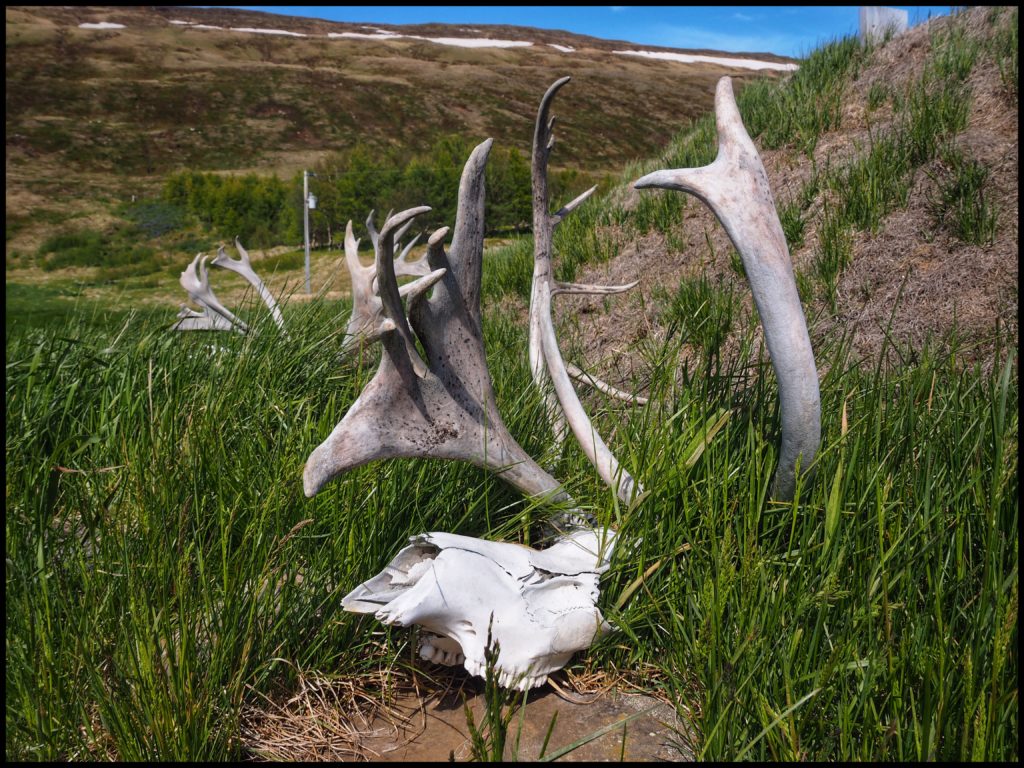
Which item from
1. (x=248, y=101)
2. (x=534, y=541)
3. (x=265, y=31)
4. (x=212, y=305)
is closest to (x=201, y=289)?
(x=212, y=305)

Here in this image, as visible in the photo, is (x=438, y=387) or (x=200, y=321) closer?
(x=438, y=387)

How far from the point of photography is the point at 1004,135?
4.39 metres

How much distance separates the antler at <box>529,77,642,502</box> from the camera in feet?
6.68

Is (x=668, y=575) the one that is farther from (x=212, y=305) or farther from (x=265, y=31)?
(x=265, y=31)

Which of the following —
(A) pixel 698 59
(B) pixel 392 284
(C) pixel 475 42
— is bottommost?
(B) pixel 392 284

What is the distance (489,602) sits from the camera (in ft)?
5.40

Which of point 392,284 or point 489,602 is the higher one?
point 392,284

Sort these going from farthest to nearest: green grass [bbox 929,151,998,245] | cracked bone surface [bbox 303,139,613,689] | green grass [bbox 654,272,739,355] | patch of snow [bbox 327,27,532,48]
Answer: patch of snow [bbox 327,27,532,48] → green grass [bbox 929,151,998,245] → green grass [bbox 654,272,739,355] → cracked bone surface [bbox 303,139,613,689]

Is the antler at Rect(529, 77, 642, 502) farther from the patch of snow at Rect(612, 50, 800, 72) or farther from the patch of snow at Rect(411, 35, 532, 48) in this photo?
the patch of snow at Rect(411, 35, 532, 48)

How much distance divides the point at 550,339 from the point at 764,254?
0.83 meters

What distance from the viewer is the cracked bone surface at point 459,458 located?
5.29 ft

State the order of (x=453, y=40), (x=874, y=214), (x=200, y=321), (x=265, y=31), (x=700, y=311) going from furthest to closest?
(x=453, y=40), (x=265, y=31), (x=200, y=321), (x=874, y=214), (x=700, y=311)

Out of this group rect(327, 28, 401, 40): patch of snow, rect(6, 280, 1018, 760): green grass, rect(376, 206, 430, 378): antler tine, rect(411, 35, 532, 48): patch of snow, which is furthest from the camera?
rect(327, 28, 401, 40): patch of snow

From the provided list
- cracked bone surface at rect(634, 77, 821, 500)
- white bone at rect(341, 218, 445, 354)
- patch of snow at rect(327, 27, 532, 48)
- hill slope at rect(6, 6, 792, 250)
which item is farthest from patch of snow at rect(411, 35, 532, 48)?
cracked bone surface at rect(634, 77, 821, 500)
